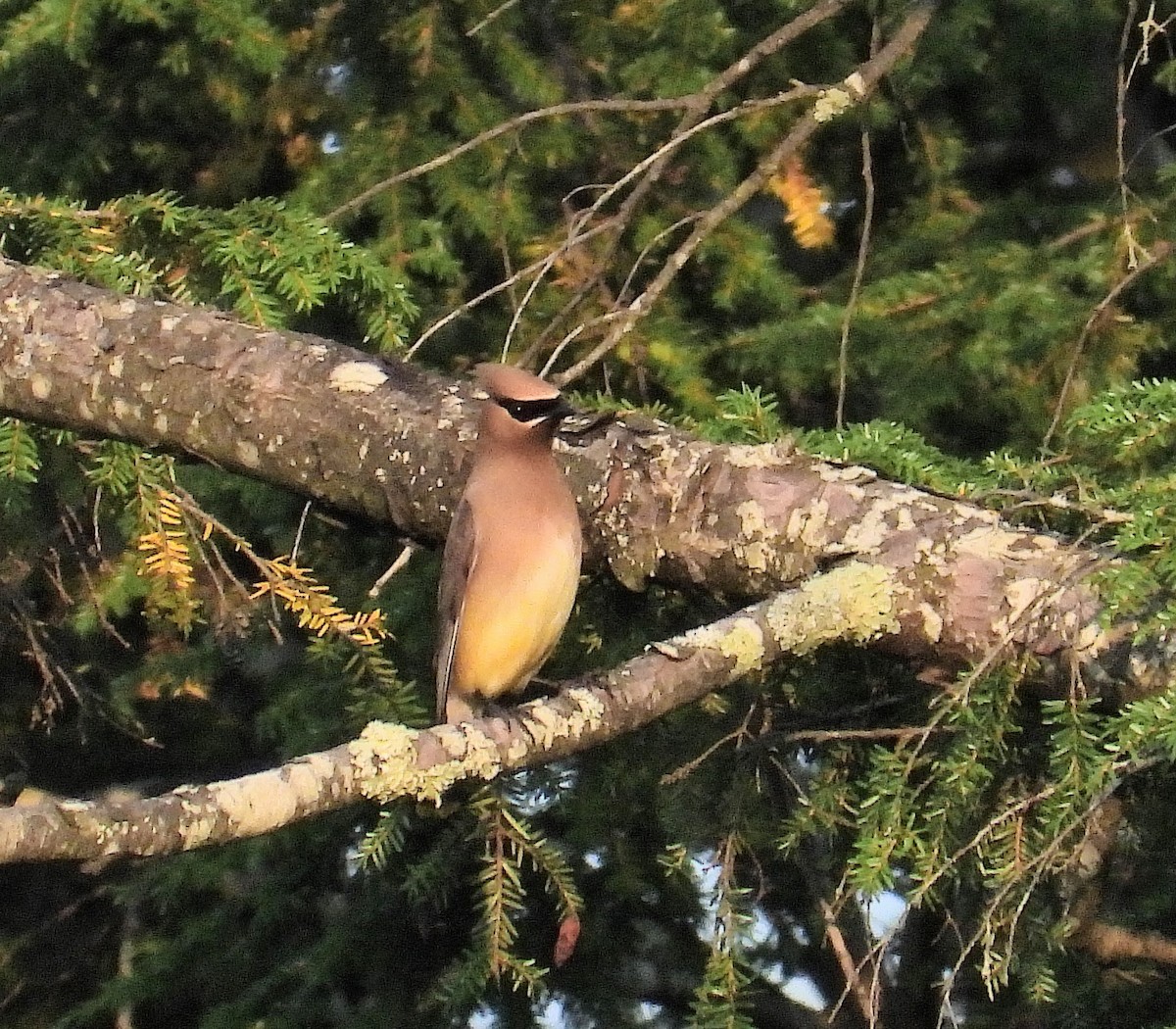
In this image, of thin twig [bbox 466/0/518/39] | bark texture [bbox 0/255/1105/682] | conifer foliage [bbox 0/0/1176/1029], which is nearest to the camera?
bark texture [bbox 0/255/1105/682]

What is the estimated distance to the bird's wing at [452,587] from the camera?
3.51 meters

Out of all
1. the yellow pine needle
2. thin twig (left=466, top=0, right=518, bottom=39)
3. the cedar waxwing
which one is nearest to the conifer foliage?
the yellow pine needle

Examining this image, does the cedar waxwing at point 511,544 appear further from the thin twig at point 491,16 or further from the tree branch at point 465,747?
the thin twig at point 491,16

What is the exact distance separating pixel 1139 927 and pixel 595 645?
4.15 feet

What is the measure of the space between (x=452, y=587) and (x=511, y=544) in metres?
0.34

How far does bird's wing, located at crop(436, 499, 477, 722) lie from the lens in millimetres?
3511

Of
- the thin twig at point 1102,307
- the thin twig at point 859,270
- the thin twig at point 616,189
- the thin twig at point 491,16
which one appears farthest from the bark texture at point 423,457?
the thin twig at point 491,16

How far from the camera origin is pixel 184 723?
558 cm

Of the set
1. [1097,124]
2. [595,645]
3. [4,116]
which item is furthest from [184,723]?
[1097,124]

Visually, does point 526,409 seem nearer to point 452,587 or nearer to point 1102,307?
point 452,587

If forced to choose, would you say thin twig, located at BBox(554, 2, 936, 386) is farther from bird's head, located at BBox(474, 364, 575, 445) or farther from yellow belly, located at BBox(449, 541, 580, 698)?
yellow belly, located at BBox(449, 541, 580, 698)

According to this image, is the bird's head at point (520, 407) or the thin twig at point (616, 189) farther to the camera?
the thin twig at point (616, 189)

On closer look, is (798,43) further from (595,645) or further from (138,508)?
(138,508)

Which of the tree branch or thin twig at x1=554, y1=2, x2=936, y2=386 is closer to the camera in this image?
the tree branch
